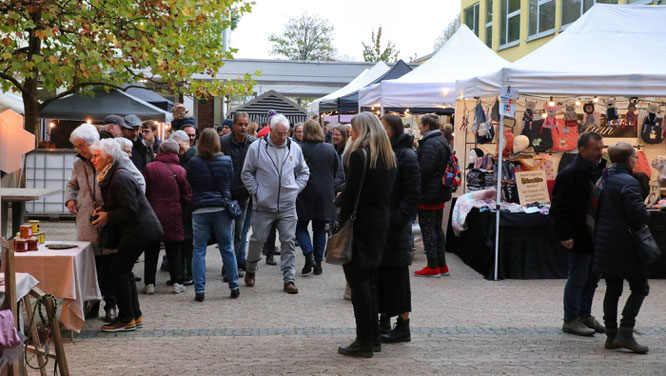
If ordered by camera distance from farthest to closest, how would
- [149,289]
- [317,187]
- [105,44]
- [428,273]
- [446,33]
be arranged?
[446,33] → [105,44] → [428,273] → [317,187] → [149,289]

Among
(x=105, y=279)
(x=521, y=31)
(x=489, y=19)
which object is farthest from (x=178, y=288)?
(x=489, y=19)

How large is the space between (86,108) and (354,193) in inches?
460

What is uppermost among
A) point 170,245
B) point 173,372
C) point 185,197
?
point 185,197

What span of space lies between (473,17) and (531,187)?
19605 millimetres

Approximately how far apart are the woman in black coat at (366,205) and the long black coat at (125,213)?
174 centimetres

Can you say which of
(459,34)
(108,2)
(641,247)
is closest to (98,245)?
(641,247)

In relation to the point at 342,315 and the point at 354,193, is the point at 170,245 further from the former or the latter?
the point at 354,193

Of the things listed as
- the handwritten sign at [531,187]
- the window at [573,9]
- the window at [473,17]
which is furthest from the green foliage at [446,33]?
the handwritten sign at [531,187]

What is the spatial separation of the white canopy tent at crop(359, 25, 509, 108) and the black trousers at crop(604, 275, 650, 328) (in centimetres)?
770

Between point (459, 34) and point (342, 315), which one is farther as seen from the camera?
point (459, 34)

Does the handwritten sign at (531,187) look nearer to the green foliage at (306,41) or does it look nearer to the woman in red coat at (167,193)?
the woman in red coat at (167,193)

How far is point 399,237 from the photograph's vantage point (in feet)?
20.3

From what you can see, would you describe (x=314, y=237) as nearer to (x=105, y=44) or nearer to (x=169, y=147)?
(x=169, y=147)

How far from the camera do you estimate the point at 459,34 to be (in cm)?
1572
